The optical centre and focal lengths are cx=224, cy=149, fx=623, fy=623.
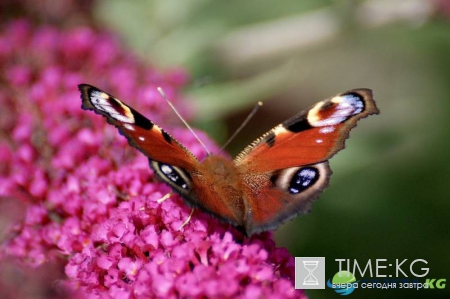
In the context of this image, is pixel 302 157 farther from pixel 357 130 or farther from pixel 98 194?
pixel 357 130

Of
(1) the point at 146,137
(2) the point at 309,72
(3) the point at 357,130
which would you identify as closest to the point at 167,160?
(1) the point at 146,137

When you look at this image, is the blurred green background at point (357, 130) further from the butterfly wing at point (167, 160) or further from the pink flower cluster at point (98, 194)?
the butterfly wing at point (167, 160)

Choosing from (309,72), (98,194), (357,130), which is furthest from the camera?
(357,130)

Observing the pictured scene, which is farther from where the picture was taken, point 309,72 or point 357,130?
point 357,130

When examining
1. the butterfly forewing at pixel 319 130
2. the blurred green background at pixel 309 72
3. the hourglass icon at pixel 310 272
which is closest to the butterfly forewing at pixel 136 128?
the butterfly forewing at pixel 319 130

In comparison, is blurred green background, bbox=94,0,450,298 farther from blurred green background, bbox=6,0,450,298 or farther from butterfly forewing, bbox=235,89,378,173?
butterfly forewing, bbox=235,89,378,173

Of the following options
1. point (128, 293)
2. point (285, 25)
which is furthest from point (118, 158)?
point (285, 25)
